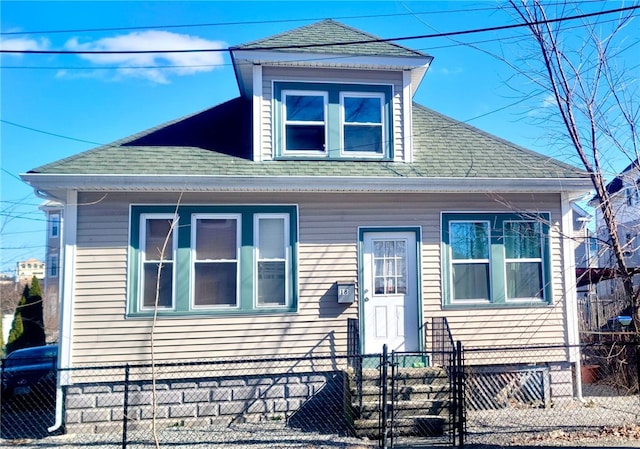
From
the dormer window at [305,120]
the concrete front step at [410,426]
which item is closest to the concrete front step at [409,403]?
the concrete front step at [410,426]

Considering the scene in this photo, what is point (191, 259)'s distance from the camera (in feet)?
24.3

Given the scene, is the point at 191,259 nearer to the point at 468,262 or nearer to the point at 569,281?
the point at 468,262

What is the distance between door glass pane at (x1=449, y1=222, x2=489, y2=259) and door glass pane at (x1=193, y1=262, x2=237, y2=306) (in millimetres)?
3545

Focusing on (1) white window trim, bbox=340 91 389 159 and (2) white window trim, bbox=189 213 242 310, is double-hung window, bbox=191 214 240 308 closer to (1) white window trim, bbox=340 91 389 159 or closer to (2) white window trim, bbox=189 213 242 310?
(2) white window trim, bbox=189 213 242 310

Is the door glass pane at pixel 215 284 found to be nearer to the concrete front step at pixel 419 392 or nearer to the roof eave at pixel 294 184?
the roof eave at pixel 294 184

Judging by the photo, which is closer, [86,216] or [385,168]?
[86,216]

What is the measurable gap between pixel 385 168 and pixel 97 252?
4.56m

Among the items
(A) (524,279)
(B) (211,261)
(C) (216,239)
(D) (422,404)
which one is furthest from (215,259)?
(A) (524,279)

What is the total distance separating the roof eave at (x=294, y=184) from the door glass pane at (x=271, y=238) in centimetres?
55

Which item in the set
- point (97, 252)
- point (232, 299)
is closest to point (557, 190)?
point (232, 299)

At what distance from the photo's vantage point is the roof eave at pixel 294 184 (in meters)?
6.97

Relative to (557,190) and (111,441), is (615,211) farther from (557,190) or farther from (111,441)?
(111,441)

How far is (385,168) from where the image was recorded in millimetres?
7840

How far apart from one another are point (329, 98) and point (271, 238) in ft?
8.31
